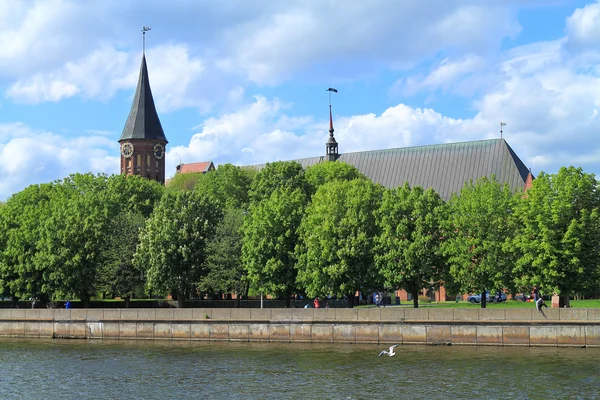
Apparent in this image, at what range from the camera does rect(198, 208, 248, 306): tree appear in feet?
224

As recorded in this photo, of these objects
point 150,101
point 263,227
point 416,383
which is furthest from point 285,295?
point 150,101

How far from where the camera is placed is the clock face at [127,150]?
5871 inches

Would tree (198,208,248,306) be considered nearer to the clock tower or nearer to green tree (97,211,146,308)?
green tree (97,211,146,308)

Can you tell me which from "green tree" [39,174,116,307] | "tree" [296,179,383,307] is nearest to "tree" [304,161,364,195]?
"tree" [296,179,383,307]

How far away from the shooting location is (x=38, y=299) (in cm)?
7681

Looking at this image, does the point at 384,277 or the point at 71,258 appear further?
the point at 71,258

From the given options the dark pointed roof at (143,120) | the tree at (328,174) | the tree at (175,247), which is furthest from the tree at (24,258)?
the dark pointed roof at (143,120)

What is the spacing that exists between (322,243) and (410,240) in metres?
6.87

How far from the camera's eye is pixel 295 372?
4019 cm

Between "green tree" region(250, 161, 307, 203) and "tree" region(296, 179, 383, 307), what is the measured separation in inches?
649

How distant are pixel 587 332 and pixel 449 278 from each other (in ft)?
55.0

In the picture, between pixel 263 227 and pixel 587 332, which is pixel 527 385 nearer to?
pixel 587 332

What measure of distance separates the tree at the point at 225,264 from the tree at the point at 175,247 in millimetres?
1116

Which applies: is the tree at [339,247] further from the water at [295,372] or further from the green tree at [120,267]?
the green tree at [120,267]
